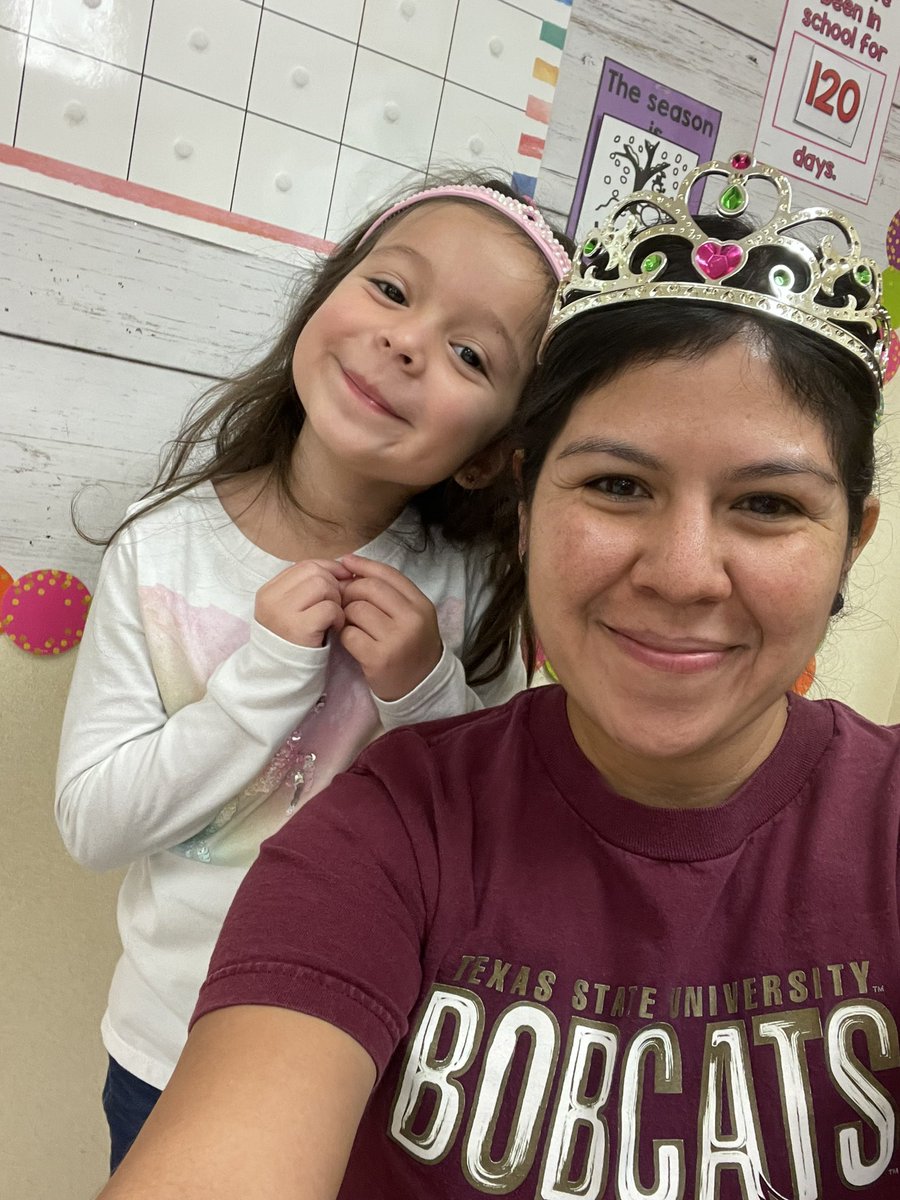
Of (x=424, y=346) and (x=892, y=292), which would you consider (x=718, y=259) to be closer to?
(x=424, y=346)

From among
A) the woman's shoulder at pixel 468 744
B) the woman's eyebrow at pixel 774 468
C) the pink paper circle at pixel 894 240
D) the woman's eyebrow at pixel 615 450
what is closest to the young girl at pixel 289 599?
the woman's shoulder at pixel 468 744

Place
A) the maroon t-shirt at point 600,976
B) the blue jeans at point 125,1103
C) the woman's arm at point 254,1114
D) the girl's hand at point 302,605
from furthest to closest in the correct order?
the blue jeans at point 125,1103
the girl's hand at point 302,605
the maroon t-shirt at point 600,976
the woman's arm at point 254,1114

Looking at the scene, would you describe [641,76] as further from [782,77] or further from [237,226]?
[237,226]

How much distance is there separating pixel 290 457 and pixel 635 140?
724mm

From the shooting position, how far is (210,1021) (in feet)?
2.35

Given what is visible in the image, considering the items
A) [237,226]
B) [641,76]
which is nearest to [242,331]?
[237,226]

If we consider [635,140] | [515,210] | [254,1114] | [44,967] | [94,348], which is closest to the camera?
[254,1114]

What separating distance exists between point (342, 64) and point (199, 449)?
0.49 meters

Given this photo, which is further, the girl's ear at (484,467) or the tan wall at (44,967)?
the tan wall at (44,967)

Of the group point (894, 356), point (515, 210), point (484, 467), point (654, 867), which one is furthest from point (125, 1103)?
point (894, 356)

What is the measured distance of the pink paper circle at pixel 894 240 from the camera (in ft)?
5.82

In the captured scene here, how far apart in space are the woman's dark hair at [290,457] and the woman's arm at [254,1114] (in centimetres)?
59

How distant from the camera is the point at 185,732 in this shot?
3.36ft

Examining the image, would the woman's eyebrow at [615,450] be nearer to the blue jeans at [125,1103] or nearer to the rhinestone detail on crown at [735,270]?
the rhinestone detail on crown at [735,270]
